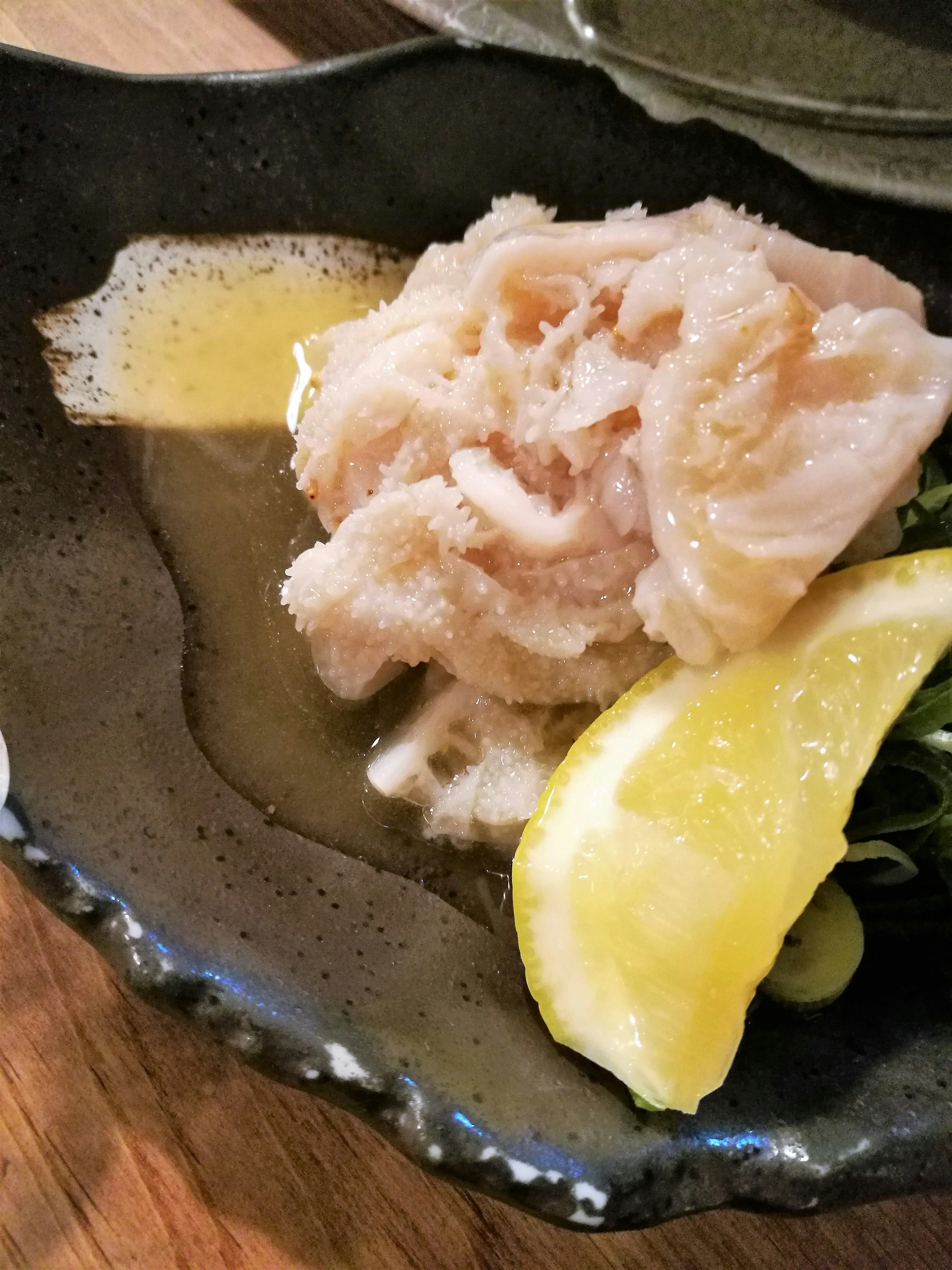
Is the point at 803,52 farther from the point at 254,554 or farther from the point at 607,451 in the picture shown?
the point at 254,554

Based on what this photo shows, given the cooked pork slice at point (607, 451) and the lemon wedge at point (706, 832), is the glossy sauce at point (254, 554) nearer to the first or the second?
the cooked pork slice at point (607, 451)

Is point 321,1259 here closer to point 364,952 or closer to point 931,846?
point 364,952

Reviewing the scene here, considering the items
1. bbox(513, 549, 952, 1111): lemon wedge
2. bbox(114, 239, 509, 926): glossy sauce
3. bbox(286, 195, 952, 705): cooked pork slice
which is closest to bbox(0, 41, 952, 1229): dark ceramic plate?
A: bbox(114, 239, 509, 926): glossy sauce

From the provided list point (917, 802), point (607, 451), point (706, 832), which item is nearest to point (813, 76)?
point (607, 451)

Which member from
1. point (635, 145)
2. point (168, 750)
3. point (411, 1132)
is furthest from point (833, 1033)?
point (635, 145)

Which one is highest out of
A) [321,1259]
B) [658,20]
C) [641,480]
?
[658,20]
